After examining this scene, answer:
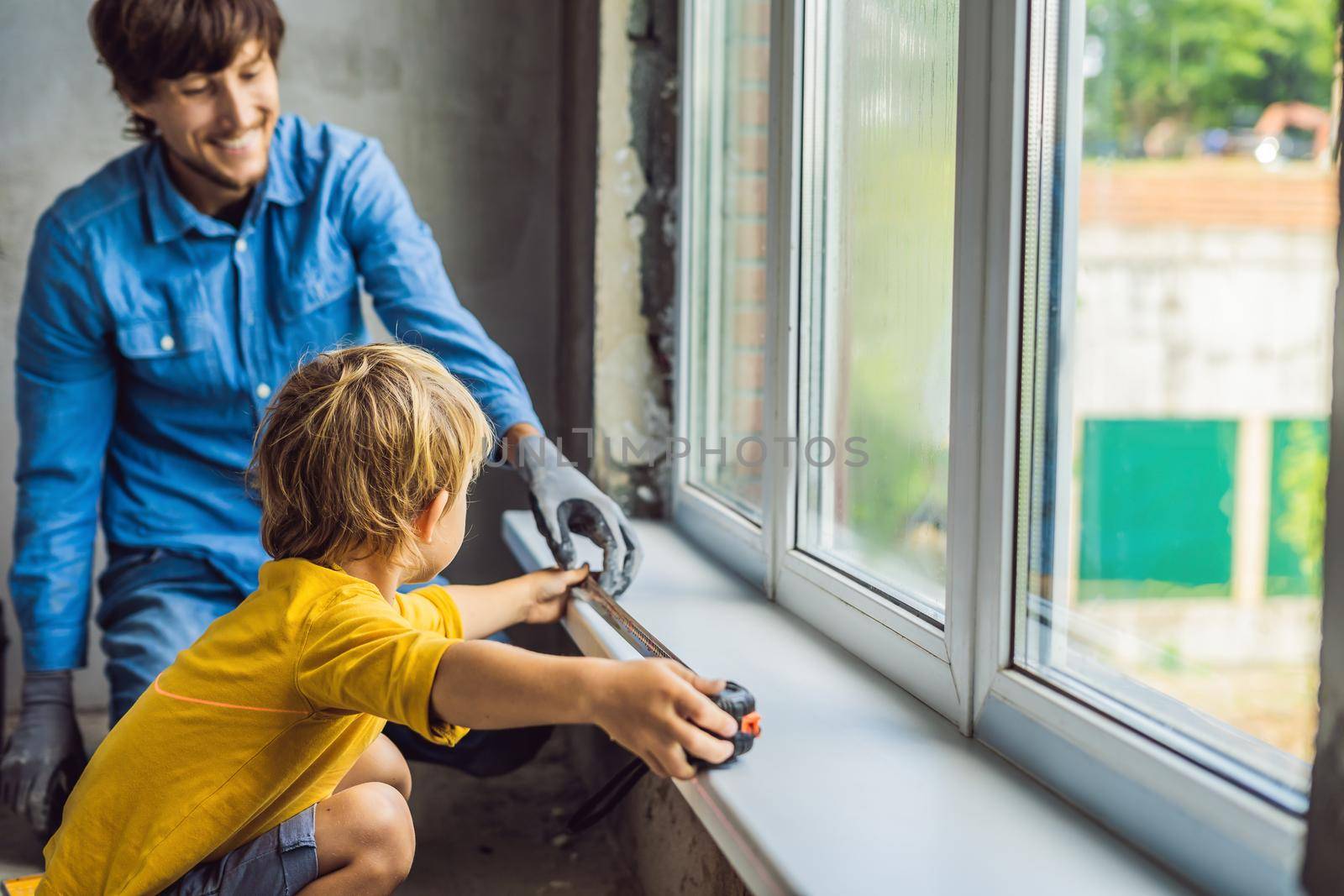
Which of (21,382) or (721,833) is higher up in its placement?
(21,382)

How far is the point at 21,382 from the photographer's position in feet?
5.49

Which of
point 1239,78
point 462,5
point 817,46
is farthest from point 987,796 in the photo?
point 462,5

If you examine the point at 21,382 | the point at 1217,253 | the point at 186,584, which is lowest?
the point at 186,584

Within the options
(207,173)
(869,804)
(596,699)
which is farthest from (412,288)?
(869,804)

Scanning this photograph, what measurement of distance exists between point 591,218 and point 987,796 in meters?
1.36

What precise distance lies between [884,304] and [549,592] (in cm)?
51

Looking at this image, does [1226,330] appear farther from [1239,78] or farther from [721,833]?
[721,833]

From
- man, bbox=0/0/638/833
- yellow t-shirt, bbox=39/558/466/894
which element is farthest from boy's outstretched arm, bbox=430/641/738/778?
man, bbox=0/0/638/833

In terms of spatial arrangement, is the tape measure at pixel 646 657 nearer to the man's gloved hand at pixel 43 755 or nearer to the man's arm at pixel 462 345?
the man's arm at pixel 462 345

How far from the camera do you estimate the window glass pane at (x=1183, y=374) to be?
0.69 m

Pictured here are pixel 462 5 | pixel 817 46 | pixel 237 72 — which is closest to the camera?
pixel 817 46

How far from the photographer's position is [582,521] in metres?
1.45

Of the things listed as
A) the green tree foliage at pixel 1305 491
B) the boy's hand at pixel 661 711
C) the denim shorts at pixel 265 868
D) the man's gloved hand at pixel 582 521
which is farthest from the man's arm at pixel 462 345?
the green tree foliage at pixel 1305 491

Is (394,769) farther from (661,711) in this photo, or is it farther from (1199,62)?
(1199,62)
